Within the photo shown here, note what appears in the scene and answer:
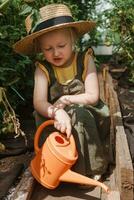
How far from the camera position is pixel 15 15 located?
434 cm

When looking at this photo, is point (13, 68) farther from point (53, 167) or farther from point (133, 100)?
point (133, 100)

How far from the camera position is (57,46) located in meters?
3.22

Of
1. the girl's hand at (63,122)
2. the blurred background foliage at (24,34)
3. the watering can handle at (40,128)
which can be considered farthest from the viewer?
the blurred background foliage at (24,34)

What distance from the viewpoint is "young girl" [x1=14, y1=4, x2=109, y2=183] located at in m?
3.12

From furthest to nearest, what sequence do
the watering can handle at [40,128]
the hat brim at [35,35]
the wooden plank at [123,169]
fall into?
the hat brim at [35,35]
the watering can handle at [40,128]
the wooden plank at [123,169]

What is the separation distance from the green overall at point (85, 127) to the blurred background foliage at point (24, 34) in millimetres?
469

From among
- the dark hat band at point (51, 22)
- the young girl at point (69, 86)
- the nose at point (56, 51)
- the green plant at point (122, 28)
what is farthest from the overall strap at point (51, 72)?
the green plant at point (122, 28)

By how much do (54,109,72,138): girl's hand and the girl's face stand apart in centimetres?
43

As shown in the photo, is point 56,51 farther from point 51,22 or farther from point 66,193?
point 66,193

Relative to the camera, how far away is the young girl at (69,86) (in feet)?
10.2

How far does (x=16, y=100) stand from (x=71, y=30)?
1.37 metres

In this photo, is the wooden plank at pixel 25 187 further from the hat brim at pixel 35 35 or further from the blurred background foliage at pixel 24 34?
the hat brim at pixel 35 35

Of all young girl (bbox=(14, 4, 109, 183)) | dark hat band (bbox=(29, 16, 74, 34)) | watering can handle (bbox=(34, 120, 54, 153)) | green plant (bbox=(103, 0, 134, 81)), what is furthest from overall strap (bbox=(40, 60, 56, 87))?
green plant (bbox=(103, 0, 134, 81))

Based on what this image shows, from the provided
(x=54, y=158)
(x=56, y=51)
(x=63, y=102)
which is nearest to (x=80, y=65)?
(x=56, y=51)
